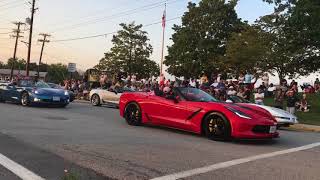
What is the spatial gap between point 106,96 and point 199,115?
12.0m

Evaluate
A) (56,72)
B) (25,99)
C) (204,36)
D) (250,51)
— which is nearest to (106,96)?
(25,99)

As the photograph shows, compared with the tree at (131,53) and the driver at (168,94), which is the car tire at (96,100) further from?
the tree at (131,53)

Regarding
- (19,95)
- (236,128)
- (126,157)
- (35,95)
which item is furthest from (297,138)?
(19,95)

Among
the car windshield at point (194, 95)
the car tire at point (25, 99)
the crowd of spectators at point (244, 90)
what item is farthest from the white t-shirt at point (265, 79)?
the car windshield at point (194, 95)

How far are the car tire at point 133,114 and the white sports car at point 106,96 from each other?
8809 mm

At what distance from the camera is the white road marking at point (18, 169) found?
636cm

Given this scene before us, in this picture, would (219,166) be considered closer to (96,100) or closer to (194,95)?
(194,95)

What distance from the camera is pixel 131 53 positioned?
70.2m

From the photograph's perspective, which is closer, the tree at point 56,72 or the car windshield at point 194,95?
the car windshield at point 194,95

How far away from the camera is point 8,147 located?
28.2ft

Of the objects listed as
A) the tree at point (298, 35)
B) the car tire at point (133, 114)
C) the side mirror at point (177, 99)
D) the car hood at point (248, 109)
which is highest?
the tree at point (298, 35)

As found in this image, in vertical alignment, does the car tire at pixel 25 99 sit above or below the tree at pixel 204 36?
below

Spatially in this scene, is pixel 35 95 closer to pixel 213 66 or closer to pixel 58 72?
pixel 213 66

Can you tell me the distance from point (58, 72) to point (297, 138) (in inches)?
5683
